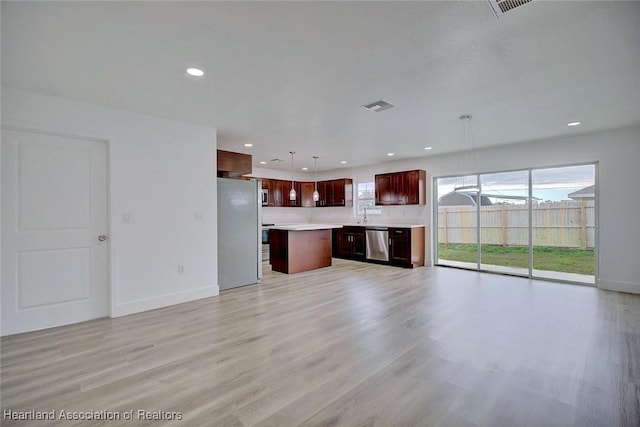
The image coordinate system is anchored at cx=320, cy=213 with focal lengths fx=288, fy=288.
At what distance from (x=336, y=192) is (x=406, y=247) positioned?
2.89 m

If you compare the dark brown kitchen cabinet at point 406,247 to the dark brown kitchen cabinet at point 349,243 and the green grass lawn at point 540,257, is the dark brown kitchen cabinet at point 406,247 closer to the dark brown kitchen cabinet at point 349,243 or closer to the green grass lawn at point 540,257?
the green grass lawn at point 540,257

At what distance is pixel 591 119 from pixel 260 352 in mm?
5285

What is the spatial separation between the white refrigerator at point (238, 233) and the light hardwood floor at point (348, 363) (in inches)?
33.3

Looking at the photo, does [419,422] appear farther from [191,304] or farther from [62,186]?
[62,186]

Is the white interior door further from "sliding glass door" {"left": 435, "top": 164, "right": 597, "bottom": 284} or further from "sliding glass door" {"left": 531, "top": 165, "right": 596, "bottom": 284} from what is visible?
"sliding glass door" {"left": 531, "top": 165, "right": 596, "bottom": 284}

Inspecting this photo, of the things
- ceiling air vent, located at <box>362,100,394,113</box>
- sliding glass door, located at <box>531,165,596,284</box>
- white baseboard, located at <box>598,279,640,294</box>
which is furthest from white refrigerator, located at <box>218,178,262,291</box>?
white baseboard, located at <box>598,279,640,294</box>

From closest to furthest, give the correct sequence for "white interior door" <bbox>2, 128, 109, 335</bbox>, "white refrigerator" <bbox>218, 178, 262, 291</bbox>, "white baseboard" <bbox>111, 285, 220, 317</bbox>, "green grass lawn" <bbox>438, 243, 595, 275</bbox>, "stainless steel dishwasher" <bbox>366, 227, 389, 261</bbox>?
"white interior door" <bbox>2, 128, 109, 335</bbox>
"white baseboard" <bbox>111, 285, 220, 317</bbox>
"white refrigerator" <bbox>218, 178, 262, 291</bbox>
"green grass lawn" <bbox>438, 243, 595, 275</bbox>
"stainless steel dishwasher" <bbox>366, 227, 389, 261</bbox>

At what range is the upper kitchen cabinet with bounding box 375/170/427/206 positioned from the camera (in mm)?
6844

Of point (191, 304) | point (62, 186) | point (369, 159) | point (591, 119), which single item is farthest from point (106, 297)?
point (591, 119)

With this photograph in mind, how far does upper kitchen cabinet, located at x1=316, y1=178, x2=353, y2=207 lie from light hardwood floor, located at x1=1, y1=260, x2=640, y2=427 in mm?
4691

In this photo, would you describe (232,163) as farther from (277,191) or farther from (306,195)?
(306,195)

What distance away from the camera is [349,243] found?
25.6 ft

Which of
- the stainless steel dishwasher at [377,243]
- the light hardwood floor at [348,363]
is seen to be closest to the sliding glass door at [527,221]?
the stainless steel dishwasher at [377,243]

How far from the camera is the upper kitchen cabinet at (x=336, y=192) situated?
8.47m
